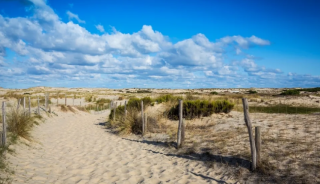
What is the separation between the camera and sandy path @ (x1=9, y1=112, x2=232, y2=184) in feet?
19.8

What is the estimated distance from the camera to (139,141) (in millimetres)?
10969

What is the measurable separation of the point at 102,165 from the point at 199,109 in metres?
8.99

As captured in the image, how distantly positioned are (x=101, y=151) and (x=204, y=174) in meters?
4.77

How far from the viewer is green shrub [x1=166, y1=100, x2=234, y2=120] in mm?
14917

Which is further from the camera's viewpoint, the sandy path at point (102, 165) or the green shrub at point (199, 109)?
the green shrub at point (199, 109)

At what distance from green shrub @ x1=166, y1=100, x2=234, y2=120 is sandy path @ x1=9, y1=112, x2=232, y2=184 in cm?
548

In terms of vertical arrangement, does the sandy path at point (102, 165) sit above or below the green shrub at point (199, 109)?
below

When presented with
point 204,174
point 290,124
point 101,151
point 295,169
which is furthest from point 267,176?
point 101,151

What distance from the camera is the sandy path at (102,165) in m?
6.03

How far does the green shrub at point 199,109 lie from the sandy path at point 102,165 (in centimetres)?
548

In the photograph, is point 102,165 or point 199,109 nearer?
point 102,165

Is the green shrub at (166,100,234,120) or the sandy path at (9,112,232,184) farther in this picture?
the green shrub at (166,100,234,120)

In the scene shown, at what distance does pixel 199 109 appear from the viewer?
1499 cm

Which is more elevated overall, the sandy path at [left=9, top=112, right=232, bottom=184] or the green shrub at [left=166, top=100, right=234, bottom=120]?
the green shrub at [left=166, top=100, right=234, bottom=120]
